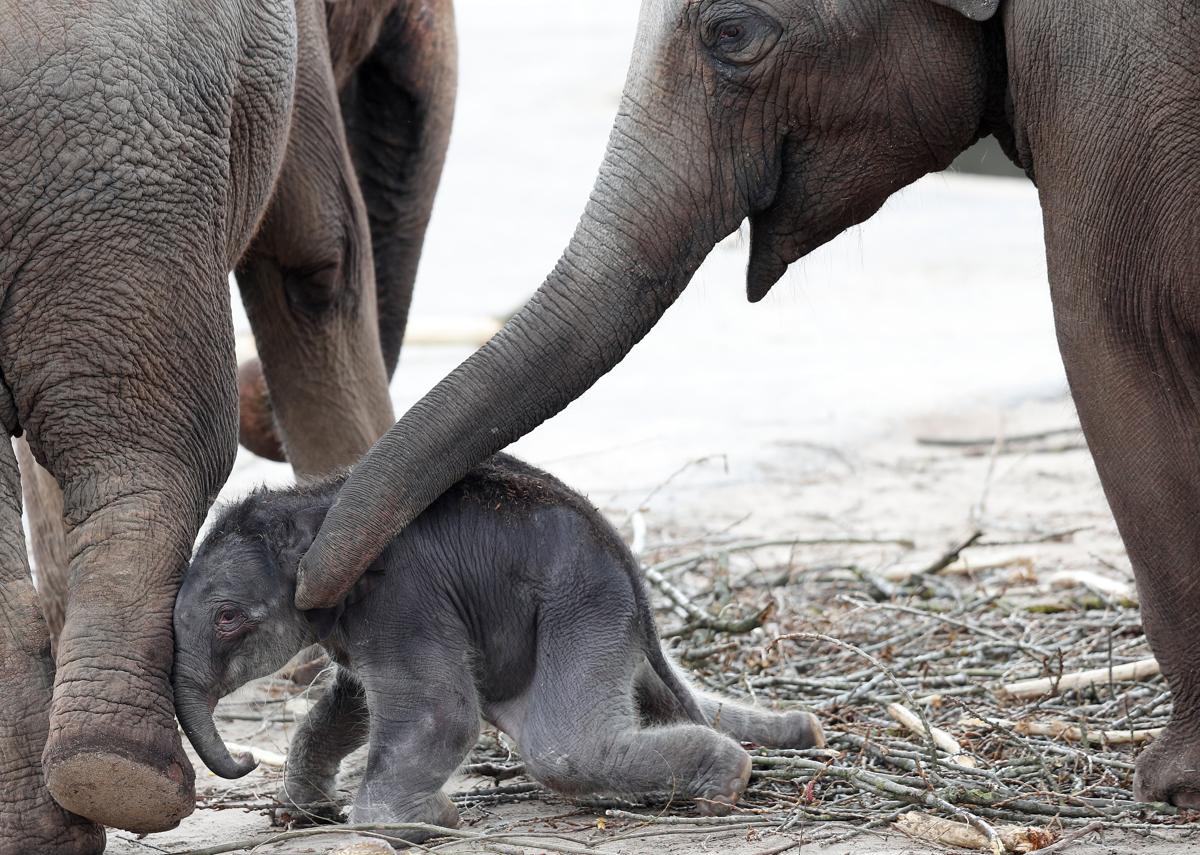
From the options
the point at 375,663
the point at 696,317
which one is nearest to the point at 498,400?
the point at 375,663

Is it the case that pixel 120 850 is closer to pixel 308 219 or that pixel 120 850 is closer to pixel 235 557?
pixel 235 557

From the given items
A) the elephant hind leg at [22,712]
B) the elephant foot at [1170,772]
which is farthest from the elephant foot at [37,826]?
the elephant foot at [1170,772]

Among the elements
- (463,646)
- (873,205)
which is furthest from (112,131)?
(873,205)

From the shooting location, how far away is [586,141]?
2102cm

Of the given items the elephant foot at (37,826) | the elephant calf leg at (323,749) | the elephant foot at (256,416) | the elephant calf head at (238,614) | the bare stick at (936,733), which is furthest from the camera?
the elephant foot at (256,416)

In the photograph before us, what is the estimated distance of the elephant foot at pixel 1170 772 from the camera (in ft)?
11.6

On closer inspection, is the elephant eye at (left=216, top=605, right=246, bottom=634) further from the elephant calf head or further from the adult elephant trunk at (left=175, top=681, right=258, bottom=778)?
the adult elephant trunk at (left=175, top=681, right=258, bottom=778)

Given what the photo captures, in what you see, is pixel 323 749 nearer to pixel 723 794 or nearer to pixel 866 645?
pixel 723 794

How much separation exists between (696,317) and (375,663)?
9739mm

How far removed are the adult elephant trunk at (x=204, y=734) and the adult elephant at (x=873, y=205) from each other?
0.28m

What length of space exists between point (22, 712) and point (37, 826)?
7.7 inches

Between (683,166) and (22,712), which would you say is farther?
(683,166)

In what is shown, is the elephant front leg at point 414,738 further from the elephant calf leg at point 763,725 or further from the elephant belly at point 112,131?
the elephant belly at point 112,131

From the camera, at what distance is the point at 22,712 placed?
3.28m
